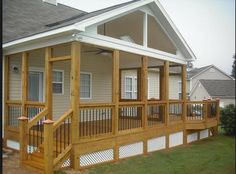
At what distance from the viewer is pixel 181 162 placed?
7.74 meters

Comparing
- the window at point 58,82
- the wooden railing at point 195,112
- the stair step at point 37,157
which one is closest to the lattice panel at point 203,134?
the wooden railing at point 195,112

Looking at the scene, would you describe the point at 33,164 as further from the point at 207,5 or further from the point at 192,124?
the point at 192,124

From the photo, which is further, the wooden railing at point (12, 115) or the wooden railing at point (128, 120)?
the wooden railing at point (12, 115)

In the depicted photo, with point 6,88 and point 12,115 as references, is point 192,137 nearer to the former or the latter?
point 12,115

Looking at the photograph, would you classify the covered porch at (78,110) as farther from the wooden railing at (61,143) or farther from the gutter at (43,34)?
the gutter at (43,34)

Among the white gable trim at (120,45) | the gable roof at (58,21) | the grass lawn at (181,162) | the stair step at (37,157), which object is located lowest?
the grass lawn at (181,162)

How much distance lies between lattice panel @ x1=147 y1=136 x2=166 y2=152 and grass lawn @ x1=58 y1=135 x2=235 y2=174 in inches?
7.6

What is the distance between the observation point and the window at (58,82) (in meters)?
9.31

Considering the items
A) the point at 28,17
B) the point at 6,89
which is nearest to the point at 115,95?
the point at 6,89

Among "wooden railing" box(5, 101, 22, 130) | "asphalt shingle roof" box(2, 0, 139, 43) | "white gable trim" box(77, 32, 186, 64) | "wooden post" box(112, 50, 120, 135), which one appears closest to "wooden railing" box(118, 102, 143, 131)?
"wooden post" box(112, 50, 120, 135)

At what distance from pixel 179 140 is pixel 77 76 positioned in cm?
575

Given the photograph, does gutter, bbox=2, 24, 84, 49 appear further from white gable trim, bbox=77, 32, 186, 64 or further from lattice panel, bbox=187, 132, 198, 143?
lattice panel, bbox=187, 132, 198, 143

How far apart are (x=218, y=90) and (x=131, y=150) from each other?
5.71 meters

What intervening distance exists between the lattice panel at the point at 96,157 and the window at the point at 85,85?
3.37 m
